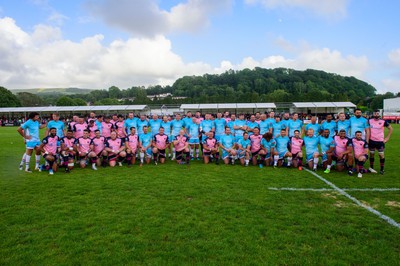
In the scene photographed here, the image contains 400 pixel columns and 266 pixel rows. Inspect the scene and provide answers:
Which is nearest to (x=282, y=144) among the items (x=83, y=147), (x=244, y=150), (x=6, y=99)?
(x=244, y=150)

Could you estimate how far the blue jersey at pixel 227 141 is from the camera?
988cm

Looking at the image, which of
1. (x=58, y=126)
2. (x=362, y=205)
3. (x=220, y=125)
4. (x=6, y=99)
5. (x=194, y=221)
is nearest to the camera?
(x=194, y=221)

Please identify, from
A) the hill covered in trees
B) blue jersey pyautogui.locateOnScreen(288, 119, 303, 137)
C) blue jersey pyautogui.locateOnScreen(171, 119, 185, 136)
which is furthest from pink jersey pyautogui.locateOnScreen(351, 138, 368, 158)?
the hill covered in trees

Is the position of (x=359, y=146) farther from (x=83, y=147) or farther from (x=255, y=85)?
(x=255, y=85)

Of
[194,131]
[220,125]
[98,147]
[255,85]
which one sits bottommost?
[98,147]

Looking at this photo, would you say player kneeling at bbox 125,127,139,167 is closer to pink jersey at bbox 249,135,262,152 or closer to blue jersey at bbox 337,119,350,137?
pink jersey at bbox 249,135,262,152

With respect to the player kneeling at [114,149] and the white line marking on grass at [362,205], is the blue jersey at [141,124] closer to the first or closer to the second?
the player kneeling at [114,149]

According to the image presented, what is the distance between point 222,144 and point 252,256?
667cm

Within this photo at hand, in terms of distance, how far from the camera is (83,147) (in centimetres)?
900

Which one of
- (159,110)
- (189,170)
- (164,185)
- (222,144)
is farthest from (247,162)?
(159,110)

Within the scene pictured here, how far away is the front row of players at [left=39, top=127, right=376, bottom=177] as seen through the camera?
8299 mm

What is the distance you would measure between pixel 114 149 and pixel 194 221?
577 centimetres

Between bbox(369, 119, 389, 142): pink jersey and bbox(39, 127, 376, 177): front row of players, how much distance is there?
29 cm

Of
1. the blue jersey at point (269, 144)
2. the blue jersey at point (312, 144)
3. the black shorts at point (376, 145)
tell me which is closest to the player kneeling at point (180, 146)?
the blue jersey at point (269, 144)
